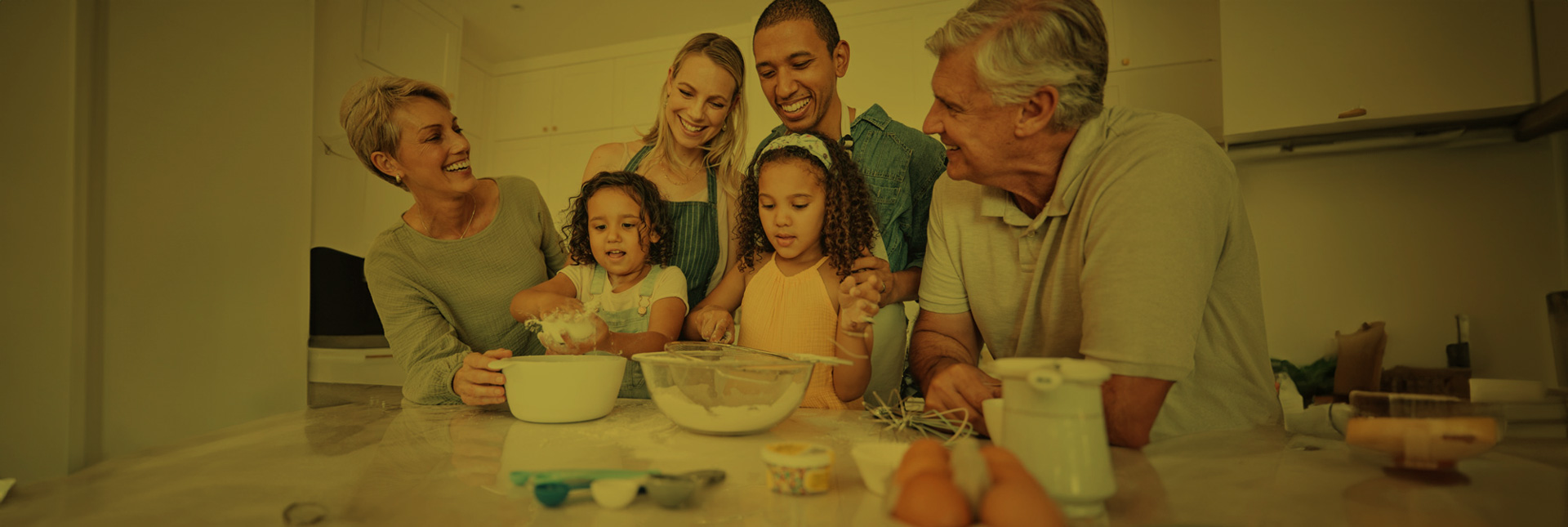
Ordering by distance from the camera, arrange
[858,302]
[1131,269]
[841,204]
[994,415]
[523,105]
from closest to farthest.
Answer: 1. [994,415]
2. [1131,269]
3. [858,302]
4. [841,204]
5. [523,105]

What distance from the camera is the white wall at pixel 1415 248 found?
1755mm

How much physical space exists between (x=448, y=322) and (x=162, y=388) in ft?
2.13

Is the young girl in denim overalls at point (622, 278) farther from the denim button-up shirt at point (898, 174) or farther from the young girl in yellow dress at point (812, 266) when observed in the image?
the denim button-up shirt at point (898, 174)

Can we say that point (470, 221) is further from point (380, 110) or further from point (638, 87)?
point (638, 87)

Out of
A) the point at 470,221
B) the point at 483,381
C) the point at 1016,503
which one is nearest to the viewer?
the point at 1016,503

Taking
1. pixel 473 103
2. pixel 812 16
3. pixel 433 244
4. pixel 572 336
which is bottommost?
pixel 572 336

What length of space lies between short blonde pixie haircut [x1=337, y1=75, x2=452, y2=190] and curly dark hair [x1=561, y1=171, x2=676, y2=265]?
1.41 ft

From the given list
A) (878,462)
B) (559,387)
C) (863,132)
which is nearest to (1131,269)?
(878,462)

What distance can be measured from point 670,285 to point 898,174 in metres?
Result: 0.59

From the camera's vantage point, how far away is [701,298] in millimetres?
1720

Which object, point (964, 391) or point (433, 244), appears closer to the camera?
point (964, 391)

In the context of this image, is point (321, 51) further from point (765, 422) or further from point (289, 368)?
point (765, 422)

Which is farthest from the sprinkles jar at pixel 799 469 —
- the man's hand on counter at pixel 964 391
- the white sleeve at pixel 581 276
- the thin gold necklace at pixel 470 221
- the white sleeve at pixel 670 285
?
the thin gold necklace at pixel 470 221

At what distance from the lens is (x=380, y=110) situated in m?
1.74
